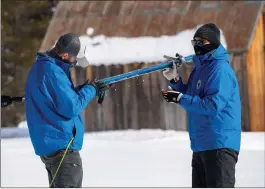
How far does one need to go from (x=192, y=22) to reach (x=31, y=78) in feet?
51.3

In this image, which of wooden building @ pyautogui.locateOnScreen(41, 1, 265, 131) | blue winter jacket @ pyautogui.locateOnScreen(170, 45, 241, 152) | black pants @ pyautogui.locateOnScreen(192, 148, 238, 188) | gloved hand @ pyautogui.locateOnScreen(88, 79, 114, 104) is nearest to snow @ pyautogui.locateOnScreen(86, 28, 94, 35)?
wooden building @ pyautogui.locateOnScreen(41, 1, 265, 131)

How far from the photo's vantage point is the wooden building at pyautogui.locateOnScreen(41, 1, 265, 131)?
63.3 ft

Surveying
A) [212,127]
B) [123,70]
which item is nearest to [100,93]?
[212,127]

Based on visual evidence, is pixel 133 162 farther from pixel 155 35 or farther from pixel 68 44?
pixel 155 35

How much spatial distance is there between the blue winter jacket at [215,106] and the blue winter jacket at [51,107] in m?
0.83

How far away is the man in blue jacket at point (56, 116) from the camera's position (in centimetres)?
533

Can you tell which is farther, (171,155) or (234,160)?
(171,155)

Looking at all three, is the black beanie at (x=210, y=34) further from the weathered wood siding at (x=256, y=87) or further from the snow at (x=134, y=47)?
the snow at (x=134, y=47)

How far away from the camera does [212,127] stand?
213 inches

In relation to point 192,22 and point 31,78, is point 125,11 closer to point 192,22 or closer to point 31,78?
point 192,22

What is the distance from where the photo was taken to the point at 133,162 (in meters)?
12.5

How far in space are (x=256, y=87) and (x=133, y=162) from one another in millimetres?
7704

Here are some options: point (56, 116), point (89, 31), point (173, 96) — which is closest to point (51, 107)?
point (56, 116)

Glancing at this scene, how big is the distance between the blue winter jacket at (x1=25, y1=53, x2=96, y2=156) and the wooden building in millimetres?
14238
